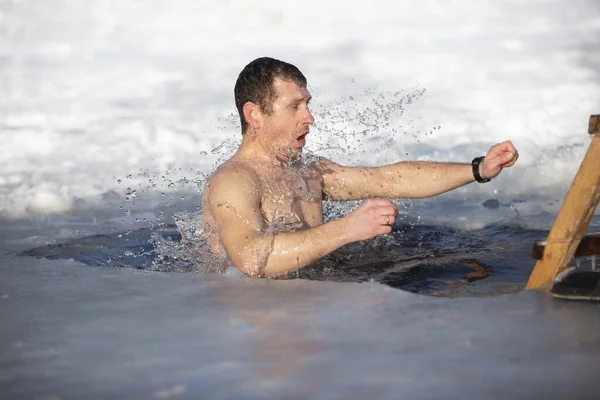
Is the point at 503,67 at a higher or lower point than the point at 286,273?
higher

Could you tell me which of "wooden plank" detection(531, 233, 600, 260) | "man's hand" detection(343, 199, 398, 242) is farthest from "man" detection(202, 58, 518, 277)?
"wooden plank" detection(531, 233, 600, 260)

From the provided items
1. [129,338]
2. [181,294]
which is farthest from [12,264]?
[129,338]

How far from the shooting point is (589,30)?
27.5 ft

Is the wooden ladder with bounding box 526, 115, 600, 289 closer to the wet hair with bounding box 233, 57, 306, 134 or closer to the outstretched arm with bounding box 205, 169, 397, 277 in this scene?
the outstretched arm with bounding box 205, 169, 397, 277

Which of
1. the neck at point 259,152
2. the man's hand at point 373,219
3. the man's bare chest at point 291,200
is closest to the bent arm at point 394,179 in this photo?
the man's bare chest at point 291,200

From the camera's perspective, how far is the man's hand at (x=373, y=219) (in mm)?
3139

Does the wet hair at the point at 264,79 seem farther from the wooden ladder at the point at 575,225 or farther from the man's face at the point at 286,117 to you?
the wooden ladder at the point at 575,225

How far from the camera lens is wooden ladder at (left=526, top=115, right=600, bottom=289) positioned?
2748 mm

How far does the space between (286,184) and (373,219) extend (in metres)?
0.89

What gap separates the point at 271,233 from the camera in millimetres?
3430

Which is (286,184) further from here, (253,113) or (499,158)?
(499,158)

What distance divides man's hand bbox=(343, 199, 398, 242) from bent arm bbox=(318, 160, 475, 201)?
0.95 m

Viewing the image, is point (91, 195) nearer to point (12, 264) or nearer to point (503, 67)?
point (12, 264)

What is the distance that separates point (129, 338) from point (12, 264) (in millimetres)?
1810
